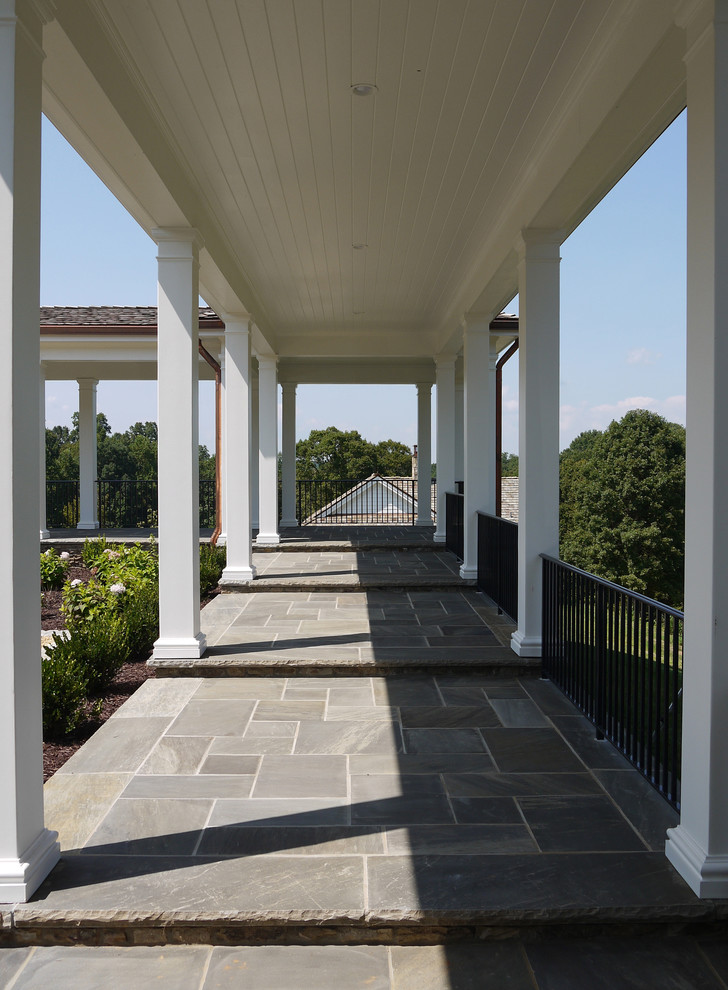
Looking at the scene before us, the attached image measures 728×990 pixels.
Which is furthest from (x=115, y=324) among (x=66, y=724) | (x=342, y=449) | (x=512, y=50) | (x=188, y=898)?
(x=342, y=449)

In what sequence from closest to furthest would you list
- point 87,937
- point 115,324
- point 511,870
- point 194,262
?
1. point 87,937
2. point 511,870
3. point 194,262
4. point 115,324

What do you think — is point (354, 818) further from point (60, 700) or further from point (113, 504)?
point (113, 504)

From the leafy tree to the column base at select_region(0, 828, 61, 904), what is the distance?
3198 centimetres

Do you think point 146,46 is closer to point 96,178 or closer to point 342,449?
point 96,178

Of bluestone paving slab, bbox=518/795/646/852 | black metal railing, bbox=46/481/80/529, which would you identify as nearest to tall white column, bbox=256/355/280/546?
black metal railing, bbox=46/481/80/529

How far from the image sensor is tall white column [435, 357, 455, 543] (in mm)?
10906

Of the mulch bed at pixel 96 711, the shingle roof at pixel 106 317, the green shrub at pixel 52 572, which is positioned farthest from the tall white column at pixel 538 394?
the shingle roof at pixel 106 317

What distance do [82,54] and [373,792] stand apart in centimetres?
322

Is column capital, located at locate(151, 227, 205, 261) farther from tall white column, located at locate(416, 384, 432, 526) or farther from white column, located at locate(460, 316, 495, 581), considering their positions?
tall white column, located at locate(416, 384, 432, 526)

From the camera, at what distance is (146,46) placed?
323cm

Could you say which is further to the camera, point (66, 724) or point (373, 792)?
point (66, 724)

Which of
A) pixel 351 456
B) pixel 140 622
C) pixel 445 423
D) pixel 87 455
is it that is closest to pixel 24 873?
pixel 140 622

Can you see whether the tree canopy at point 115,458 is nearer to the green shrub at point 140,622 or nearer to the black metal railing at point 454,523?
the black metal railing at point 454,523

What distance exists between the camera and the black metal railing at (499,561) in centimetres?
611
